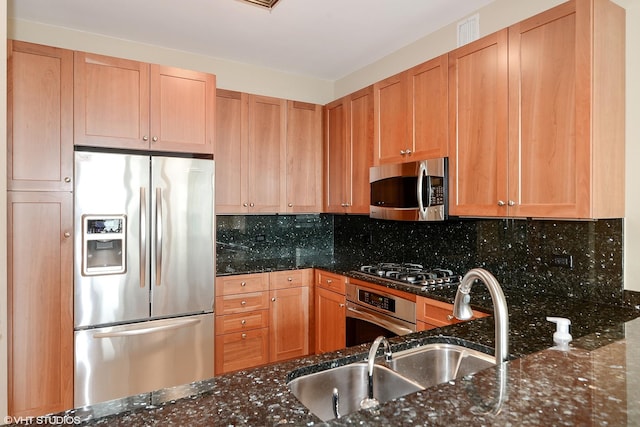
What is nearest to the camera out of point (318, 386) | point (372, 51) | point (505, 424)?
point (505, 424)

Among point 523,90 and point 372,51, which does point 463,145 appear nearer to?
point 523,90

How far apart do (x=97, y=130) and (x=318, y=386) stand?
2195 millimetres

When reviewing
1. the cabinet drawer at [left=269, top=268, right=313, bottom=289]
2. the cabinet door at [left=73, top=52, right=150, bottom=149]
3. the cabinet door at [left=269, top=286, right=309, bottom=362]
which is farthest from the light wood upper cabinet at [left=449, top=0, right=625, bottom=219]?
the cabinet door at [left=73, top=52, right=150, bottom=149]

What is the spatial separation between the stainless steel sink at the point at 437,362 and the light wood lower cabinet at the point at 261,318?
75.9 inches

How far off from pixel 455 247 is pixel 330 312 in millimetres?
1145

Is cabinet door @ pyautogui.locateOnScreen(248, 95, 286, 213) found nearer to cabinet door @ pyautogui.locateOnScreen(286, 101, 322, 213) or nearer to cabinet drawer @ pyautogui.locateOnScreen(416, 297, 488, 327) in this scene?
cabinet door @ pyautogui.locateOnScreen(286, 101, 322, 213)

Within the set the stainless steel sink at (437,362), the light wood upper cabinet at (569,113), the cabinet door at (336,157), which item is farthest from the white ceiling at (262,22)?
the stainless steel sink at (437,362)

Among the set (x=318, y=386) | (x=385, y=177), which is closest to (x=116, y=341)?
(x=318, y=386)

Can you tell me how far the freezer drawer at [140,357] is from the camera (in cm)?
237

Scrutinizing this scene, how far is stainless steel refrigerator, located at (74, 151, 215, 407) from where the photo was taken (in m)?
2.37

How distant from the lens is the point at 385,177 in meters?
2.87

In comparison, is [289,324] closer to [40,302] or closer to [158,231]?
[158,231]

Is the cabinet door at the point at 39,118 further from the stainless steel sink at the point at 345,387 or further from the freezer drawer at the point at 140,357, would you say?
the stainless steel sink at the point at 345,387
